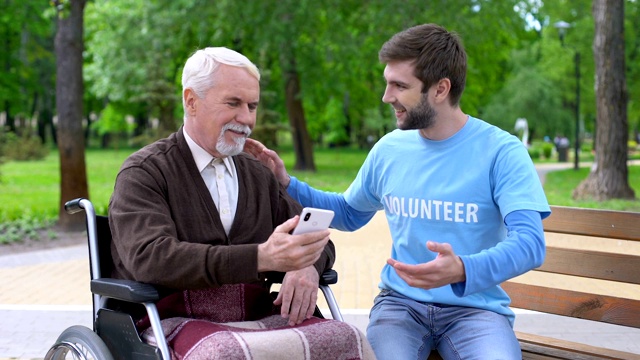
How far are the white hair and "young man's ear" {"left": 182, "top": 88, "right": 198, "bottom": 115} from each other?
0.02 metres

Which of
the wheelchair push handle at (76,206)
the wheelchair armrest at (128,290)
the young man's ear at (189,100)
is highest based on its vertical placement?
the young man's ear at (189,100)

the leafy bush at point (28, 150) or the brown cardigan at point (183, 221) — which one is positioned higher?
the brown cardigan at point (183, 221)

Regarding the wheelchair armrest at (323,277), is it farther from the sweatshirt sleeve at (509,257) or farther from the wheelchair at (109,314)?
the sweatshirt sleeve at (509,257)

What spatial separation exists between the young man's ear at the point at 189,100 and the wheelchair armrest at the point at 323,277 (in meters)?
0.71

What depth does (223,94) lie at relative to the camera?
10.4ft

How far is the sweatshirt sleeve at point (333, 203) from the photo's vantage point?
12.5 ft

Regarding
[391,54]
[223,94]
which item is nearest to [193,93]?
[223,94]

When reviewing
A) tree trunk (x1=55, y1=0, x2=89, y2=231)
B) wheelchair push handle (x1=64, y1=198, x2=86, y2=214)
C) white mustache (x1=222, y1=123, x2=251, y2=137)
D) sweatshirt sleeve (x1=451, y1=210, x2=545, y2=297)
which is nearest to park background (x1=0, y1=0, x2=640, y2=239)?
tree trunk (x1=55, y1=0, x2=89, y2=231)

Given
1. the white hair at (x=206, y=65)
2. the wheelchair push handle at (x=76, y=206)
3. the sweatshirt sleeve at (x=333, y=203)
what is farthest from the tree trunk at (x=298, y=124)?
the white hair at (x=206, y=65)

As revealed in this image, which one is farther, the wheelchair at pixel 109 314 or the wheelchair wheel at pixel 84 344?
the wheelchair wheel at pixel 84 344

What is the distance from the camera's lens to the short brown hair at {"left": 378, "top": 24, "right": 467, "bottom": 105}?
317 centimetres

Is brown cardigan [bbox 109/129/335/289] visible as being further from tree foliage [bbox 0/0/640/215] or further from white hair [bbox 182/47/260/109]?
tree foliage [bbox 0/0/640/215]

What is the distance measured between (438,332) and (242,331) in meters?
0.80

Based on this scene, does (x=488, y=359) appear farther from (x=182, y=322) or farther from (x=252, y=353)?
Result: (x=182, y=322)
